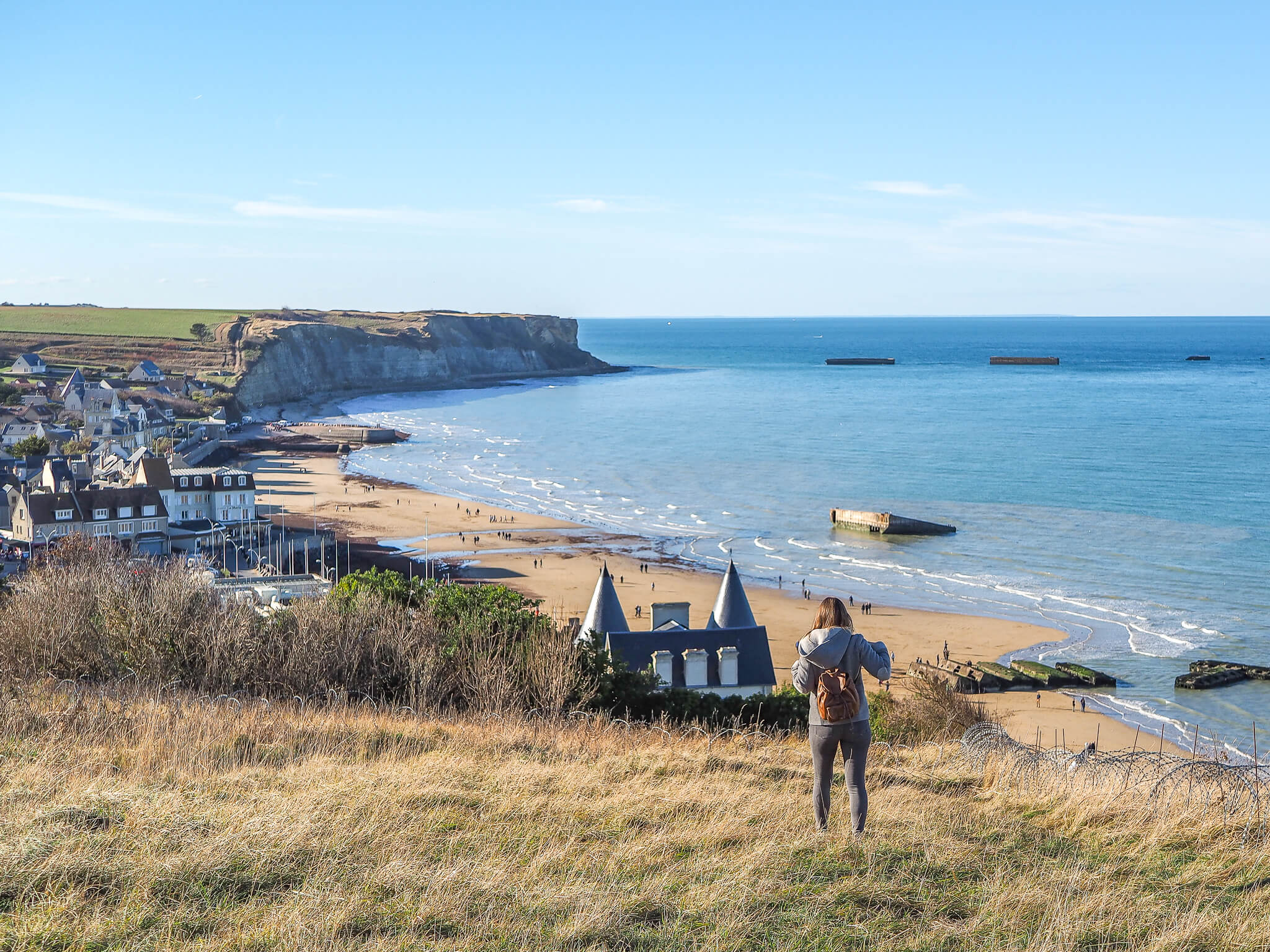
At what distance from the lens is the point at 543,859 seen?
743cm

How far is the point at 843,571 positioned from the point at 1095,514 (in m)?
19.6

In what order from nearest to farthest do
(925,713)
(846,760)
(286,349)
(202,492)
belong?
(846,760) < (925,713) < (202,492) < (286,349)

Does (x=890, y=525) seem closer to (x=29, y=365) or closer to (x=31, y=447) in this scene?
(x=31, y=447)

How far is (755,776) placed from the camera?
10414mm

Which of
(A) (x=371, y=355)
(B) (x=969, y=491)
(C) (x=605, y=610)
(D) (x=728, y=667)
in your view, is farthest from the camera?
(A) (x=371, y=355)

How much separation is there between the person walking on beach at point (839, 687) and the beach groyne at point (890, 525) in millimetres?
50306

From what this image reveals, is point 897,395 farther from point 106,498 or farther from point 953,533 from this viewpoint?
point 106,498

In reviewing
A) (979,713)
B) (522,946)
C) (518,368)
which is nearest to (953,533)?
(979,713)

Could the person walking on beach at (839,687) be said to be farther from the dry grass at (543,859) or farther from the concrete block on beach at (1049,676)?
the concrete block on beach at (1049,676)

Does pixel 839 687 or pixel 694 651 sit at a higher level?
pixel 839 687

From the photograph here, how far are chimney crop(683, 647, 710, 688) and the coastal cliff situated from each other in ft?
344

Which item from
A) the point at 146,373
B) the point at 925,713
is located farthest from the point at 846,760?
the point at 146,373

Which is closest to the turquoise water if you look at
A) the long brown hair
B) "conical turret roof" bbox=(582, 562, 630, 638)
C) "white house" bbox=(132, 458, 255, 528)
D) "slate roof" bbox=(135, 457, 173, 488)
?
"conical turret roof" bbox=(582, 562, 630, 638)

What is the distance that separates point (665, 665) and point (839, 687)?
1631 cm
